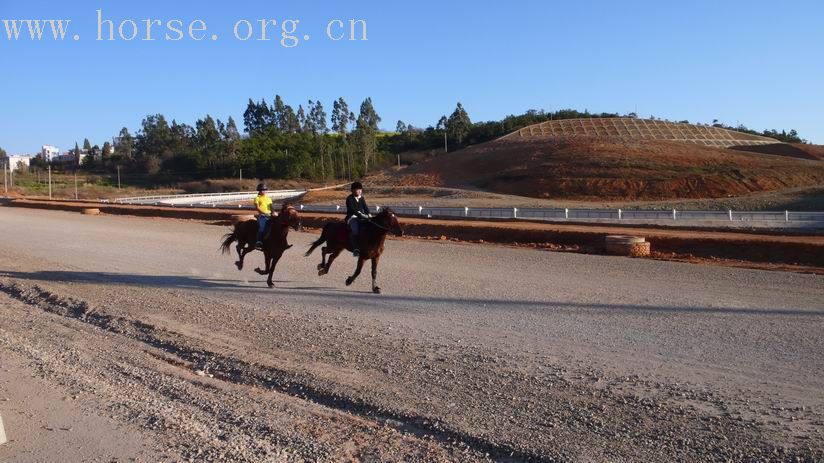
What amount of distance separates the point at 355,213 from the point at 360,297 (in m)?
1.55

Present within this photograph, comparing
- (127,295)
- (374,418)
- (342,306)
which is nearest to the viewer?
(374,418)

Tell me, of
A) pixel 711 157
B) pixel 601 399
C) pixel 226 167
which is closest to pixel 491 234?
pixel 601 399

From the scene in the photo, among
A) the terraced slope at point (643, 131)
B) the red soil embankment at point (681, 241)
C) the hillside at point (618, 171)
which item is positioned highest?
the terraced slope at point (643, 131)

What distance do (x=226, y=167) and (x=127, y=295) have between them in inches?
4665

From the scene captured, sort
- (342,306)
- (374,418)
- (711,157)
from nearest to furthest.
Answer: (374,418), (342,306), (711,157)

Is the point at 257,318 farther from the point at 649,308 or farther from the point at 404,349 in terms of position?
the point at 649,308

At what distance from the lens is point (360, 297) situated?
13359 mm

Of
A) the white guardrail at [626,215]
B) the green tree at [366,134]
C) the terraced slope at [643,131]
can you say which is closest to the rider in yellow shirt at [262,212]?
the white guardrail at [626,215]

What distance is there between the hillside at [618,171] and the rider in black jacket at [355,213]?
175ft

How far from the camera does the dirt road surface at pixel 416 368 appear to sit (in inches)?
241

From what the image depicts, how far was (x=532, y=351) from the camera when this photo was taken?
29.8ft

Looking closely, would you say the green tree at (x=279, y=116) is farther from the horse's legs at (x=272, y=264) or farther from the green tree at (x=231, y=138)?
the horse's legs at (x=272, y=264)

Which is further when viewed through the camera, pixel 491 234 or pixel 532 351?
pixel 491 234

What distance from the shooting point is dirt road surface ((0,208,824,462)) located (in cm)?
612
